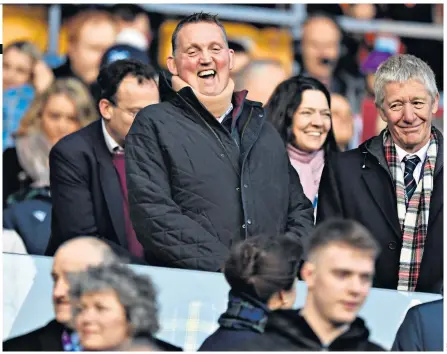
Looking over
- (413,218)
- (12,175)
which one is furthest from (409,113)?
(12,175)

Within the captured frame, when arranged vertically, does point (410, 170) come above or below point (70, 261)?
above

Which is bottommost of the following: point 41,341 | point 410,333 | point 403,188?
point 41,341

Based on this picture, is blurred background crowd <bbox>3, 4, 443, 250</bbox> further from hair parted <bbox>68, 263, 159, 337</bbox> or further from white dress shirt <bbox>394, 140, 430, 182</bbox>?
white dress shirt <bbox>394, 140, 430, 182</bbox>

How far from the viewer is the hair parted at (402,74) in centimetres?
622

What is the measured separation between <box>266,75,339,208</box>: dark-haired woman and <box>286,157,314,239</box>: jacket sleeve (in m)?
0.46

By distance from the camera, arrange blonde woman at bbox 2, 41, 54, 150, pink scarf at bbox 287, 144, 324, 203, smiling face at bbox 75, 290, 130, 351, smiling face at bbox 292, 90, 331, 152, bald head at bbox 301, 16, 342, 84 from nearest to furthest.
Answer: smiling face at bbox 75, 290, 130, 351
pink scarf at bbox 287, 144, 324, 203
smiling face at bbox 292, 90, 331, 152
blonde woman at bbox 2, 41, 54, 150
bald head at bbox 301, 16, 342, 84

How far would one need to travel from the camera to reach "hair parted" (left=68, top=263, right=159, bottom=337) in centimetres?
575

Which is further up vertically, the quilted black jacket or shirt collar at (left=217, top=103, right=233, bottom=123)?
shirt collar at (left=217, top=103, right=233, bottom=123)

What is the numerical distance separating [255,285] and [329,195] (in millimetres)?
794

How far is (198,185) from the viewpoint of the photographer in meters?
6.05

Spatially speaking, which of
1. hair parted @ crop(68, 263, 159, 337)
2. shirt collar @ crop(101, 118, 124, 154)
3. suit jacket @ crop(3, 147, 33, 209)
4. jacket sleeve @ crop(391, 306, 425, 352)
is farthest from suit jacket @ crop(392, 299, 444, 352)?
suit jacket @ crop(3, 147, 33, 209)

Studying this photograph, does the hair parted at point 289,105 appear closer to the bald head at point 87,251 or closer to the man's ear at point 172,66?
the man's ear at point 172,66

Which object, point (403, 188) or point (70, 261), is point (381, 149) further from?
point (70, 261)

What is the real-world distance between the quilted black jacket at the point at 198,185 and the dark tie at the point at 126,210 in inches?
7.0
